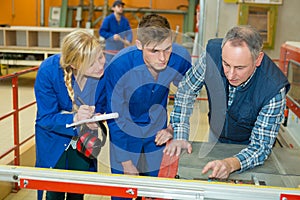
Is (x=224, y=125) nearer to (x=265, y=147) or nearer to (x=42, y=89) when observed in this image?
(x=265, y=147)

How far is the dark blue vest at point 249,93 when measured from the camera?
1882mm

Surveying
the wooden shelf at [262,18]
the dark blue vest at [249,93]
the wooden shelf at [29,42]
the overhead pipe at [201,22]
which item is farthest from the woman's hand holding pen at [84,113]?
the wooden shelf at [29,42]

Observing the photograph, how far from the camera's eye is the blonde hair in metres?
2.12

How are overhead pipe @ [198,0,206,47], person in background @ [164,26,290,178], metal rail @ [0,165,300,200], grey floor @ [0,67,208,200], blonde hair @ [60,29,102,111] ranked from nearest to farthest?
metal rail @ [0,165,300,200] → person in background @ [164,26,290,178] → blonde hair @ [60,29,102,111] → grey floor @ [0,67,208,200] → overhead pipe @ [198,0,206,47]

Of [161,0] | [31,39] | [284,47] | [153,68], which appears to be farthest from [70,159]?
[161,0]

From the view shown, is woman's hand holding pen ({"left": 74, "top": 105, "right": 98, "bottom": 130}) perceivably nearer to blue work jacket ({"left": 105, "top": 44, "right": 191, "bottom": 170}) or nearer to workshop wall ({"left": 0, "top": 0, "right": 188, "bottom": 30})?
blue work jacket ({"left": 105, "top": 44, "right": 191, "bottom": 170})

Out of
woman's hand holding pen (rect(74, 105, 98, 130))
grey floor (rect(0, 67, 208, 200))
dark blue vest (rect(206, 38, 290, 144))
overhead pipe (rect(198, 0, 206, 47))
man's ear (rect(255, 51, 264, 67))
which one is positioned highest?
overhead pipe (rect(198, 0, 206, 47))

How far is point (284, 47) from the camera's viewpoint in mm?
3348

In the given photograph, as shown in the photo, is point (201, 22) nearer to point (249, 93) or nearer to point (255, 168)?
point (249, 93)

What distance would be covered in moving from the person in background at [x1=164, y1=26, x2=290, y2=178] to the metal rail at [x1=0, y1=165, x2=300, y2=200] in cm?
39

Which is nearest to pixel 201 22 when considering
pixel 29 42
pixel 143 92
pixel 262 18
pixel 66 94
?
pixel 262 18

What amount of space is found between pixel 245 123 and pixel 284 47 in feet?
5.15

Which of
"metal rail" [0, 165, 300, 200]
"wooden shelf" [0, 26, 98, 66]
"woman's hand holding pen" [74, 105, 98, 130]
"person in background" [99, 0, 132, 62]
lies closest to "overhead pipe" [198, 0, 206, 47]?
"person in background" [99, 0, 132, 62]

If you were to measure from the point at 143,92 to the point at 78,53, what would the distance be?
0.45m
